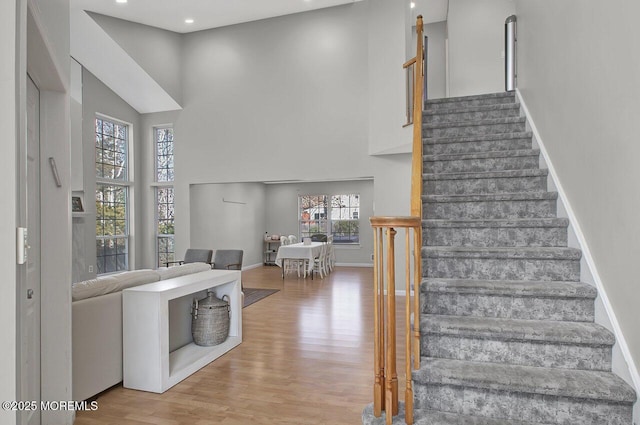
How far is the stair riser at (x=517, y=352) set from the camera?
74.8 inches

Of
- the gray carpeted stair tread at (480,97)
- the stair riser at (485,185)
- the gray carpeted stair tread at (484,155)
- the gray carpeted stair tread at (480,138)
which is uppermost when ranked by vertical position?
the gray carpeted stair tread at (480,97)

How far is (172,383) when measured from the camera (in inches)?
115

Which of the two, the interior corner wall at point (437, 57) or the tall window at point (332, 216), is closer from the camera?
the interior corner wall at point (437, 57)

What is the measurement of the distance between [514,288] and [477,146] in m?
1.67

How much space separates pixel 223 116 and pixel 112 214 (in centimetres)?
312

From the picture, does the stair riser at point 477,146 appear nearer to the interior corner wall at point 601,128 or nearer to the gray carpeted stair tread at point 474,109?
the interior corner wall at point 601,128

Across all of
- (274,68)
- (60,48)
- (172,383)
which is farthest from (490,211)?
(274,68)

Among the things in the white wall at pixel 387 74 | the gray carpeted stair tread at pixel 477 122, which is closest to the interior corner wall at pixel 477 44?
the white wall at pixel 387 74

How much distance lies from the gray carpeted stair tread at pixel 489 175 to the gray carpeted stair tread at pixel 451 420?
180 cm

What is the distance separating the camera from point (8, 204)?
1.20m

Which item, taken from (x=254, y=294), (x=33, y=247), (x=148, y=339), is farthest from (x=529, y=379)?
(x=254, y=294)

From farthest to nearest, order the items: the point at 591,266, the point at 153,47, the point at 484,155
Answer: the point at 153,47
the point at 484,155
the point at 591,266

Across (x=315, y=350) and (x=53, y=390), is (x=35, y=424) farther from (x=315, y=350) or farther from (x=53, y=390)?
(x=315, y=350)

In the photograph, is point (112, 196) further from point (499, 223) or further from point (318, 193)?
point (499, 223)
